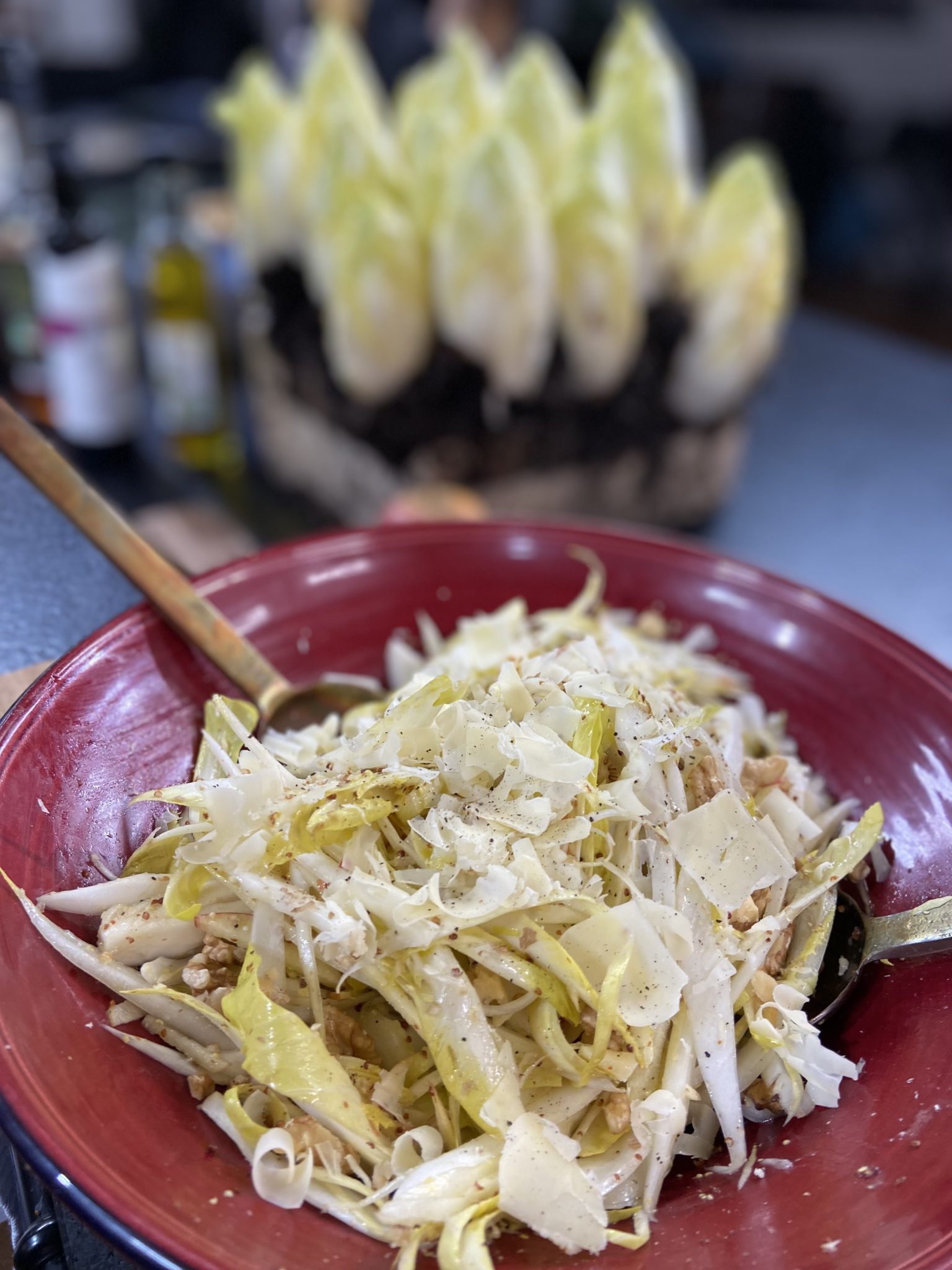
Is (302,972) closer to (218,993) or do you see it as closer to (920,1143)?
(218,993)

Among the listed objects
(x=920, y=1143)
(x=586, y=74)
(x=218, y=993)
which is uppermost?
(x=586, y=74)

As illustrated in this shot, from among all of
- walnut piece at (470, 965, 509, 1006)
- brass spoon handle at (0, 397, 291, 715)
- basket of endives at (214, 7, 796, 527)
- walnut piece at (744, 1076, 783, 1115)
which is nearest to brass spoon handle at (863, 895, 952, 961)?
walnut piece at (744, 1076, 783, 1115)

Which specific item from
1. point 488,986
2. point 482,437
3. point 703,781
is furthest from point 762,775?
point 482,437

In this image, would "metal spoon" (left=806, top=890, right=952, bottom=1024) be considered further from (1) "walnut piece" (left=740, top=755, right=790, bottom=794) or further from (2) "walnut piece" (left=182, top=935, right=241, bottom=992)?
(2) "walnut piece" (left=182, top=935, right=241, bottom=992)

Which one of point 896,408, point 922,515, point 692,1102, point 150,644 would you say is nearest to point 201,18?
point 896,408

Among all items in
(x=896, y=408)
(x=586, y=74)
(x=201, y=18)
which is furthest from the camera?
(x=201, y=18)

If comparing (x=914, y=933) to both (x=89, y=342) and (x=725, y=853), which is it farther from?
(x=89, y=342)
